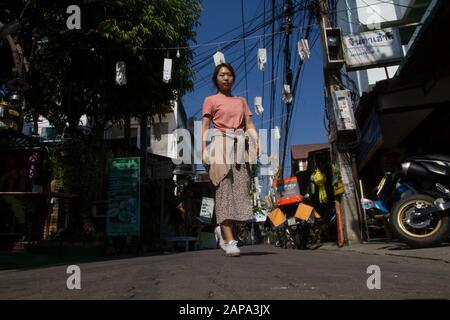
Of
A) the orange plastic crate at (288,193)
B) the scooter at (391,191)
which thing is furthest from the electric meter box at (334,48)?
the orange plastic crate at (288,193)

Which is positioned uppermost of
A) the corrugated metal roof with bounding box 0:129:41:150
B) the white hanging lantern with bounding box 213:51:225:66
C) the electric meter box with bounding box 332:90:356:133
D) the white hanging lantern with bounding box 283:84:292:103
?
the white hanging lantern with bounding box 213:51:225:66

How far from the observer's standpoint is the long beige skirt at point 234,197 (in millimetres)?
4242

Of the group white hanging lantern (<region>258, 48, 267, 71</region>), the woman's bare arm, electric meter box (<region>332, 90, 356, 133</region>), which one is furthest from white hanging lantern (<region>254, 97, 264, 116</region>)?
the woman's bare arm

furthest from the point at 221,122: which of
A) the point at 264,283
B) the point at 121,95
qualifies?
the point at 121,95

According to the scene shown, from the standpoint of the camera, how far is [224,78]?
4.65m

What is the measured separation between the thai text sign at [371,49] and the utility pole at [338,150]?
13.8 inches

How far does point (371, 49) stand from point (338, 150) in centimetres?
226

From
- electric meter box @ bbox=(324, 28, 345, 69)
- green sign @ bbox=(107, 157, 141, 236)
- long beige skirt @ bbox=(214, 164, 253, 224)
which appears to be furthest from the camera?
green sign @ bbox=(107, 157, 141, 236)

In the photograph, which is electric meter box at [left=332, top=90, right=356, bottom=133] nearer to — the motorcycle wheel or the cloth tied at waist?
the motorcycle wheel

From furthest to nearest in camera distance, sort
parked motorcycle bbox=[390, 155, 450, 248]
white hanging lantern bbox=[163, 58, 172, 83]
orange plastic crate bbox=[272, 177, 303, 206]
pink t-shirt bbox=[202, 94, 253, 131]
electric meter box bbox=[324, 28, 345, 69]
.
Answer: orange plastic crate bbox=[272, 177, 303, 206] < white hanging lantern bbox=[163, 58, 172, 83] < electric meter box bbox=[324, 28, 345, 69] < parked motorcycle bbox=[390, 155, 450, 248] < pink t-shirt bbox=[202, 94, 253, 131]

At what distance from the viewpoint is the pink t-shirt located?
14.7 feet

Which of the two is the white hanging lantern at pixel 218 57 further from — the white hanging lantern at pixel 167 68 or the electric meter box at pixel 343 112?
the electric meter box at pixel 343 112

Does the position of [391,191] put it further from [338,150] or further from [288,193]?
[288,193]
